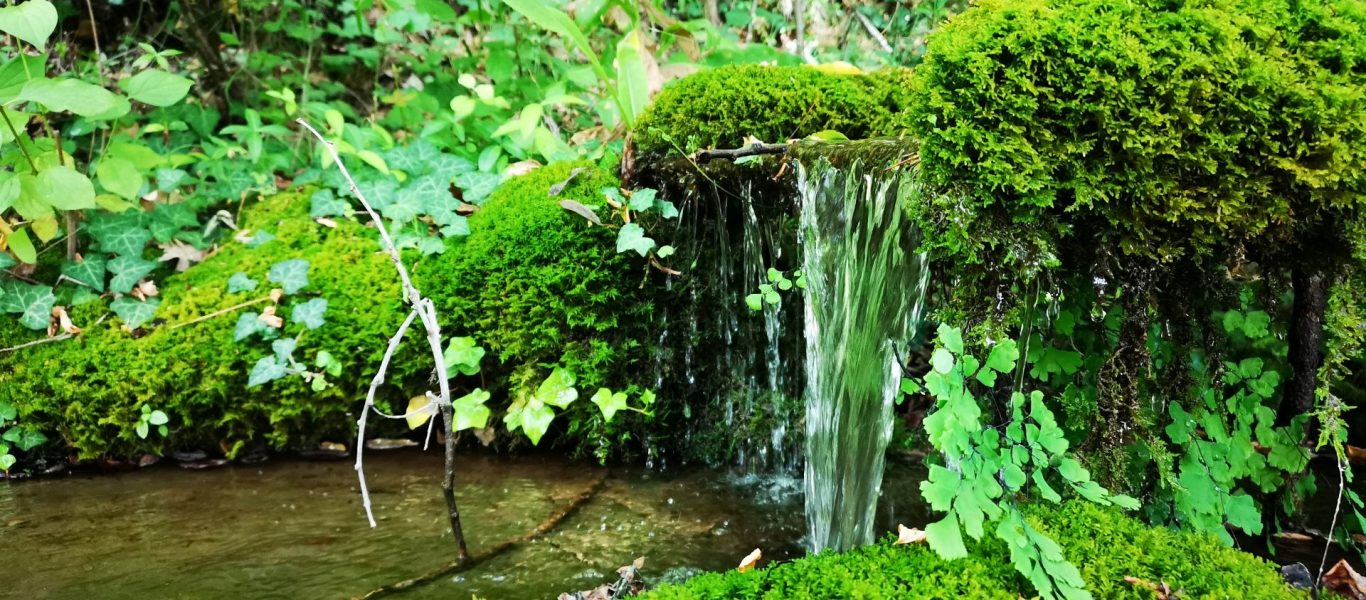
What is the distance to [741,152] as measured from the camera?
2.87m

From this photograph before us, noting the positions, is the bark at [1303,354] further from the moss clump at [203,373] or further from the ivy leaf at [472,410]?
the moss clump at [203,373]

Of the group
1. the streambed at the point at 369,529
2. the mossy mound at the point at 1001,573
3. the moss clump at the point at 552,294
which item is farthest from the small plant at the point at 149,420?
the mossy mound at the point at 1001,573

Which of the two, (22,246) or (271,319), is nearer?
(22,246)

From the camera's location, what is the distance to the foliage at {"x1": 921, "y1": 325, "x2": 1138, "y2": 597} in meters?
1.59

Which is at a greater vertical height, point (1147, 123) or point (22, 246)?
point (1147, 123)

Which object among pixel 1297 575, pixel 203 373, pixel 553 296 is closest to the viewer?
pixel 1297 575

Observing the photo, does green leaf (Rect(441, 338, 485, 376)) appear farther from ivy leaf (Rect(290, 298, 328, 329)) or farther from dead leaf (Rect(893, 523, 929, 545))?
dead leaf (Rect(893, 523, 929, 545))

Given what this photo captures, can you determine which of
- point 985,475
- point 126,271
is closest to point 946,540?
point 985,475

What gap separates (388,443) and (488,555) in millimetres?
1351

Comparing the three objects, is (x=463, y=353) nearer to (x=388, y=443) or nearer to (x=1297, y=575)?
(x=388, y=443)

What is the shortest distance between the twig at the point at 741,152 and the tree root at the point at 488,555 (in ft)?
4.83

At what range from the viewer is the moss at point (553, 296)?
10.8ft

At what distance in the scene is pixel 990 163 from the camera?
1.89 m

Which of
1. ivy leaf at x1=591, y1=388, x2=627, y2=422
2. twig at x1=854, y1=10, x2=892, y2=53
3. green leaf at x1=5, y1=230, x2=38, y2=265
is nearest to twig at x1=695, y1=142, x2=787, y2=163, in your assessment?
ivy leaf at x1=591, y1=388, x2=627, y2=422
